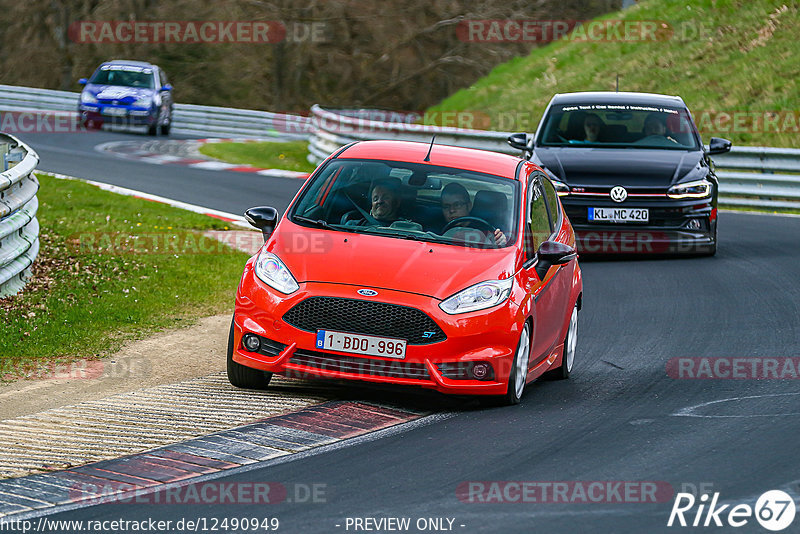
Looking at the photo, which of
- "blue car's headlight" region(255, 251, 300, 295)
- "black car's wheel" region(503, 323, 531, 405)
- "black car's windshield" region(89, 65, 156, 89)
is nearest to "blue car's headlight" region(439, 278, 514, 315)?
"black car's wheel" region(503, 323, 531, 405)

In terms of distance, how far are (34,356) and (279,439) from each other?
3.05 metres

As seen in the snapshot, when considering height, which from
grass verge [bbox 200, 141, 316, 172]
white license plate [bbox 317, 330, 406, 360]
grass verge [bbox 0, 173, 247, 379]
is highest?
white license plate [bbox 317, 330, 406, 360]

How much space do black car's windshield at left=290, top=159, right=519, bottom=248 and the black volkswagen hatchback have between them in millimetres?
5420

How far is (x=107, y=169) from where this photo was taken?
22.7 m

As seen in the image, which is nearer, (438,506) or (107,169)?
(438,506)

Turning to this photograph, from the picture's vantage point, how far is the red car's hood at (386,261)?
7.68 meters

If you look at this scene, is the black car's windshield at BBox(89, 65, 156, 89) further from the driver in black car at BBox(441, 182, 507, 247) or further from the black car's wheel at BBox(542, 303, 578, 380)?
the driver in black car at BBox(441, 182, 507, 247)

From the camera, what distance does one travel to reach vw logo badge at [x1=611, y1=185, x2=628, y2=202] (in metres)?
14.1

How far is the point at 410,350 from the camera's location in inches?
297

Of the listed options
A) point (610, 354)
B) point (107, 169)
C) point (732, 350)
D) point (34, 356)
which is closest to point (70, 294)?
point (34, 356)

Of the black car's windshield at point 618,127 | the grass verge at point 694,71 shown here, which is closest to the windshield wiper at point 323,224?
the black car's windshield at point 618,127

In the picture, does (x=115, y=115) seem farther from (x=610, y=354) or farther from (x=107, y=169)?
(x=610, y=354)

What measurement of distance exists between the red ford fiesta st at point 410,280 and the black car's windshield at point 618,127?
6.22m

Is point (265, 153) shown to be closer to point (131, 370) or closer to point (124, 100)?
point (124, 100)
